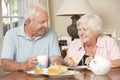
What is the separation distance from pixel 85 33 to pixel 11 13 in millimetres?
1232

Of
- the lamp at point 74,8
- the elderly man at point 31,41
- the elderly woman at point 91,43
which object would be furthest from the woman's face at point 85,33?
the lamp at point 74,8

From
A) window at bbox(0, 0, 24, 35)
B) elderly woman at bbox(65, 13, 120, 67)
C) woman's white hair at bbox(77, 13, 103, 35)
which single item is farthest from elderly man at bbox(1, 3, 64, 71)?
window at bbox(0, 0, 24, 35)

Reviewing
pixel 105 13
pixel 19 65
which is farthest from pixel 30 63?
pixel 105 13

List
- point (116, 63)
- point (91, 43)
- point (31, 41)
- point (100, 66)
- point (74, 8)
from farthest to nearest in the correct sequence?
point (74, 8), point (91, 43), point (31, 41), point (116, 63), point (100, 66)

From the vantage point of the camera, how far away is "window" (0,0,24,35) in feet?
10.4

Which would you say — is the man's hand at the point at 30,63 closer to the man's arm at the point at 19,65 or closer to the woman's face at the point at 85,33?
the man's arm at the point at 19,65

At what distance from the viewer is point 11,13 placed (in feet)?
10.9

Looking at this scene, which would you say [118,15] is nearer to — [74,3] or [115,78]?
[74,3]

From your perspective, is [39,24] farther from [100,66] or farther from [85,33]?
[100,66]

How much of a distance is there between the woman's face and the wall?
1.34 m

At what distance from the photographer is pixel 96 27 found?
2.44 metres

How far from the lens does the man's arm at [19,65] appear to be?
1.86m

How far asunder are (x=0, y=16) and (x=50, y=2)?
0.92 meters

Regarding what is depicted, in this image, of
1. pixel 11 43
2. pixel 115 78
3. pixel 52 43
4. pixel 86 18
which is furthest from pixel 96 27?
pixel 115 78
